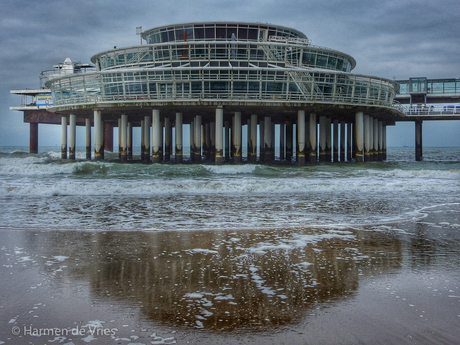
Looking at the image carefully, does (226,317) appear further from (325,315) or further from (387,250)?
(387,250)

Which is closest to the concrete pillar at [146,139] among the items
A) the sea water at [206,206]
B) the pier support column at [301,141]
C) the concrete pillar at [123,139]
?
the concrete pillar at [123,139]

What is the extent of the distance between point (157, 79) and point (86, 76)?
6667 millimetres

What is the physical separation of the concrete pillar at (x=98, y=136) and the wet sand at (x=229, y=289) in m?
30.7

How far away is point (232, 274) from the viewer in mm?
5145

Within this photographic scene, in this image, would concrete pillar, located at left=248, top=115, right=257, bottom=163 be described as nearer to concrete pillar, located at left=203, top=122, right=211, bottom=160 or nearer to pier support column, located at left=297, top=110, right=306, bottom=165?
pier support column, located at left=297, top=110, right=306, bottom=165

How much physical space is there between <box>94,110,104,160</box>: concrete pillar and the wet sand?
30.7 meters

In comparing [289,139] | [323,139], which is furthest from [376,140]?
[289,139]

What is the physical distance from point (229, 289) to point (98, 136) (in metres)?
35.1

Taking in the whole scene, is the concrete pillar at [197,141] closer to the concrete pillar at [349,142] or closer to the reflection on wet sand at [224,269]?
the concrete pillar at [349,142]

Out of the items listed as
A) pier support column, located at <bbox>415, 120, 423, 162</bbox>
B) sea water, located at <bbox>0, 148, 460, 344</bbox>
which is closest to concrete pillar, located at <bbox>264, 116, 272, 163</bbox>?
pier support column, located at <bbox>415, 120, 423, 162</bbox>

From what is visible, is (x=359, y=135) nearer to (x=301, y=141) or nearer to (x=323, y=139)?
(x=323, y=139)

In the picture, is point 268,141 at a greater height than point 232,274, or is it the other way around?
point 268,141

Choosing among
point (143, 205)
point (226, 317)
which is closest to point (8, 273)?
point (226, 317)

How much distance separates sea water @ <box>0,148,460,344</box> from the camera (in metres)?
3.52
